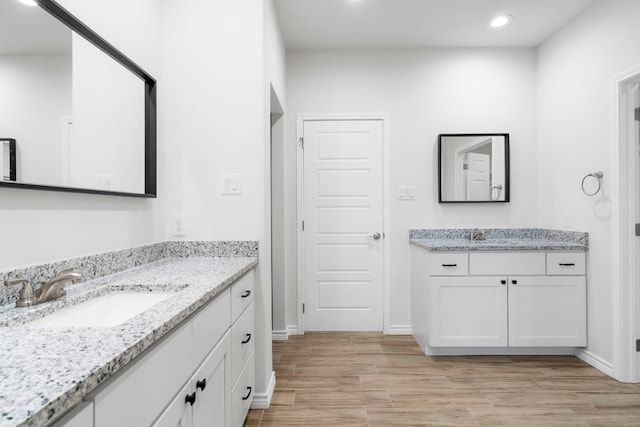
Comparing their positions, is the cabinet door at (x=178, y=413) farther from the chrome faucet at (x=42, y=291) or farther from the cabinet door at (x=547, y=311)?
the cabinet door at (x=547, y=311)

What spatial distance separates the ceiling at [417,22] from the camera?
2.65 meters

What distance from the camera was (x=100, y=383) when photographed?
63 centimetres

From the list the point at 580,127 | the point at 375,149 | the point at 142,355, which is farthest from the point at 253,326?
the point at 580,127

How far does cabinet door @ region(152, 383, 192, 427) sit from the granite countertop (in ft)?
0.70

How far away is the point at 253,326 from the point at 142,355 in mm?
1243

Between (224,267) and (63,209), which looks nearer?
(63,209)

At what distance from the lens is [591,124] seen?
103 inches

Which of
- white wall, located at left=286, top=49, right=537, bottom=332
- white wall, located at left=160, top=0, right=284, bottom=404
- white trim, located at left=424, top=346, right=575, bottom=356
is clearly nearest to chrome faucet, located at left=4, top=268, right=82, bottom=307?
white wall, located at left=160, top=0, right=284, bottom=404

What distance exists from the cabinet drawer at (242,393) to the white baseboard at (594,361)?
2454 mm

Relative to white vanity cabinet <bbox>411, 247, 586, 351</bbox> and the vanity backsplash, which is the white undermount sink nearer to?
the vanity backsplash

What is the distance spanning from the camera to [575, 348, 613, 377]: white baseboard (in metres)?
2.47

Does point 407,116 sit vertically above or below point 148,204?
above

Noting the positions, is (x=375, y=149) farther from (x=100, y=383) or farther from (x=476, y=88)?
(x=100, y=383)

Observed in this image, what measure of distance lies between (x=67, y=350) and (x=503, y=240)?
3.22 m
